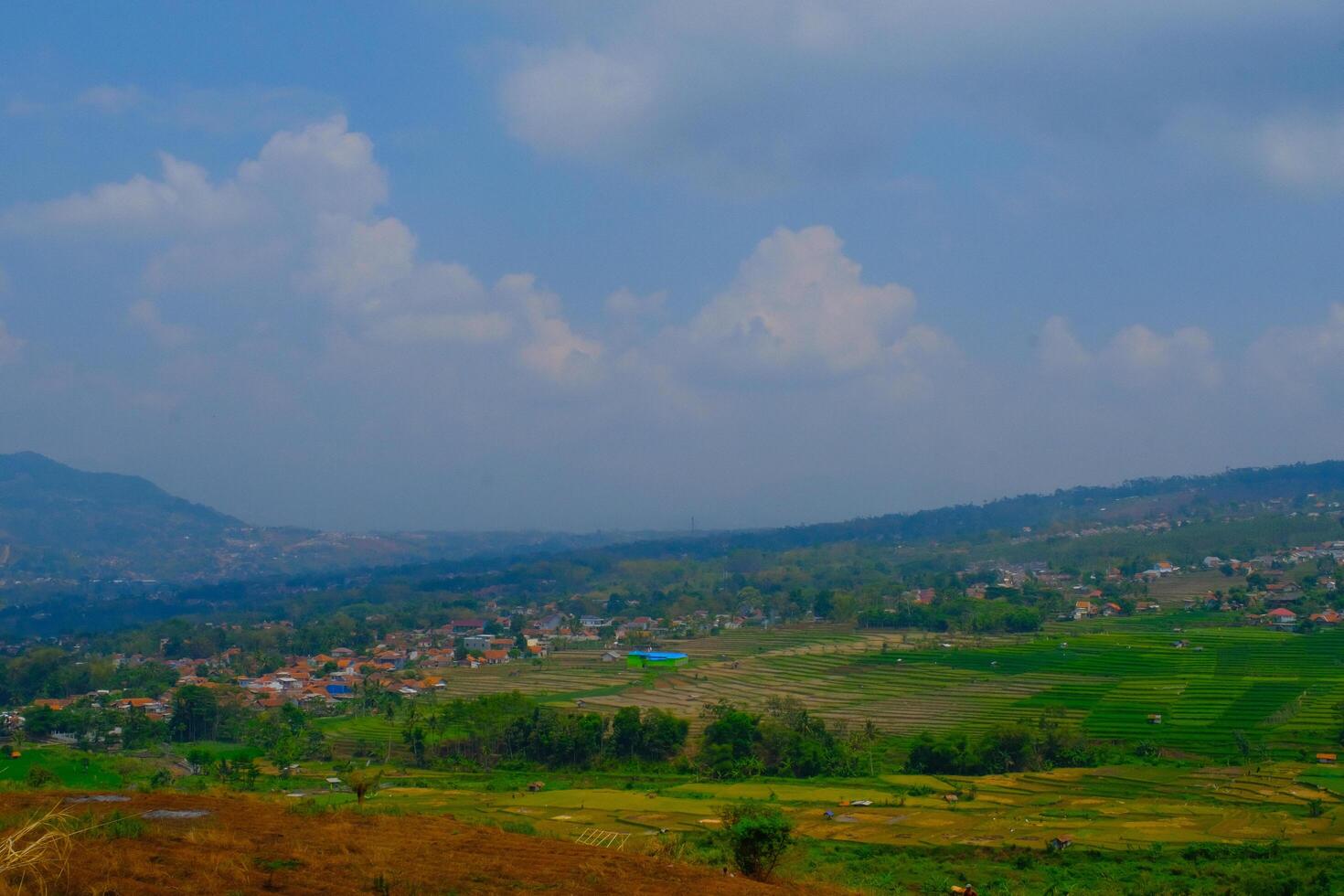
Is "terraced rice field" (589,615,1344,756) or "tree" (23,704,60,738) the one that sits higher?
"tree" (23,704,60,738)

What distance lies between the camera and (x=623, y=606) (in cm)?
9431

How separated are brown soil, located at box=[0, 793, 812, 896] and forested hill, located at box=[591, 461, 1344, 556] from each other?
12837 cm

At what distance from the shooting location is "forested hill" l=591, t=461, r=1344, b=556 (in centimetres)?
13638

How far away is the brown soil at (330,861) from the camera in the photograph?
920 cm

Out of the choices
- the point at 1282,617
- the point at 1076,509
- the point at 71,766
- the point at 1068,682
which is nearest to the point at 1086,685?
the point at 1068,682

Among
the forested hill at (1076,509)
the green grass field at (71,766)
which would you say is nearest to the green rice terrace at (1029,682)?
the green grass field at (71,766)

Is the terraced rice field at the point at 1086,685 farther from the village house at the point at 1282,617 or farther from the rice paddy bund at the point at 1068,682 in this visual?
the village house at the point at 1282,617

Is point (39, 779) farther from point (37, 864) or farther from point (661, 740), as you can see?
point (661, 740)

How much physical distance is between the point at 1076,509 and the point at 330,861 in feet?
530

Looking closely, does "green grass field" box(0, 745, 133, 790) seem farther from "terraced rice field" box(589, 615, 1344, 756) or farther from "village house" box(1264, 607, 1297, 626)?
"village house" box(1264, 607, 1297, 626)

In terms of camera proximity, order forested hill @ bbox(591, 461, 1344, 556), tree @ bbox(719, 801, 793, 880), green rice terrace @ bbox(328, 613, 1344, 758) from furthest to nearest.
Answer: forested hill @ bbox(591, 461, 1344, 556) < green rice terrace @ bbox(328, 613, 1344, 758) < tree @ bbox(719, 801, 793, 880)

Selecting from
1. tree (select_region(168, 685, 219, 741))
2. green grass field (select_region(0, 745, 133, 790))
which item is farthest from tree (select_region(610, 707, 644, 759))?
tree (select_region(168, 685, 219, 741))

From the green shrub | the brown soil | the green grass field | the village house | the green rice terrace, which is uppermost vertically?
the brown soil

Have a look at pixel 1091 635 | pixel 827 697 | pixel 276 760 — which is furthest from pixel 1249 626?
pixel 276 760
